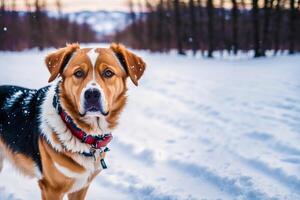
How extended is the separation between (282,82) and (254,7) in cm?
2073

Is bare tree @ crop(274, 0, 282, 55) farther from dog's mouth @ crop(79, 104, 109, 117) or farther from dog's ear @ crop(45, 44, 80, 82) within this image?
dog's mouth @ crop(79, 104, 109, 117)

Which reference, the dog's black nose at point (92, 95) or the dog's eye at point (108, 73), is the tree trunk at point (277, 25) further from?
the dog's black nose at point (92, 95)

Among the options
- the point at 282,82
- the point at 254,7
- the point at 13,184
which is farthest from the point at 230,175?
the point at 254,7

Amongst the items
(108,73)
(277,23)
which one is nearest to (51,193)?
(108,73)

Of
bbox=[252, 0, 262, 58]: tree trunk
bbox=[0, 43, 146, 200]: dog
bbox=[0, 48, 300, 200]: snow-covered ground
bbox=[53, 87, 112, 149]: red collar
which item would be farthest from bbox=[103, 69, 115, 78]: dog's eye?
bbox=[252, 0, 262, 58]: tree trunk

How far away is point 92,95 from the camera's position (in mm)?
3811

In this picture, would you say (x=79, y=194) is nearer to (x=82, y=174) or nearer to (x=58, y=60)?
(x=82, y=174)

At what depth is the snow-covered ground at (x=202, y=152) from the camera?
5.33m

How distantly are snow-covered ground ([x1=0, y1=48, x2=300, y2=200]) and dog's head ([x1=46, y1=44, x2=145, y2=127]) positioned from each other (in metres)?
1.70

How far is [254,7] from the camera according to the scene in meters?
33.9

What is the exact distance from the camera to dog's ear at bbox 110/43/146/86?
14.0 feet

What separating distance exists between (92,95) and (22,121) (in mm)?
999

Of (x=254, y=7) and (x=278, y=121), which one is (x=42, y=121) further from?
(x=254, y=7)

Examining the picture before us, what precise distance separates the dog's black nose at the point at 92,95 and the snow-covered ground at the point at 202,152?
186cm
